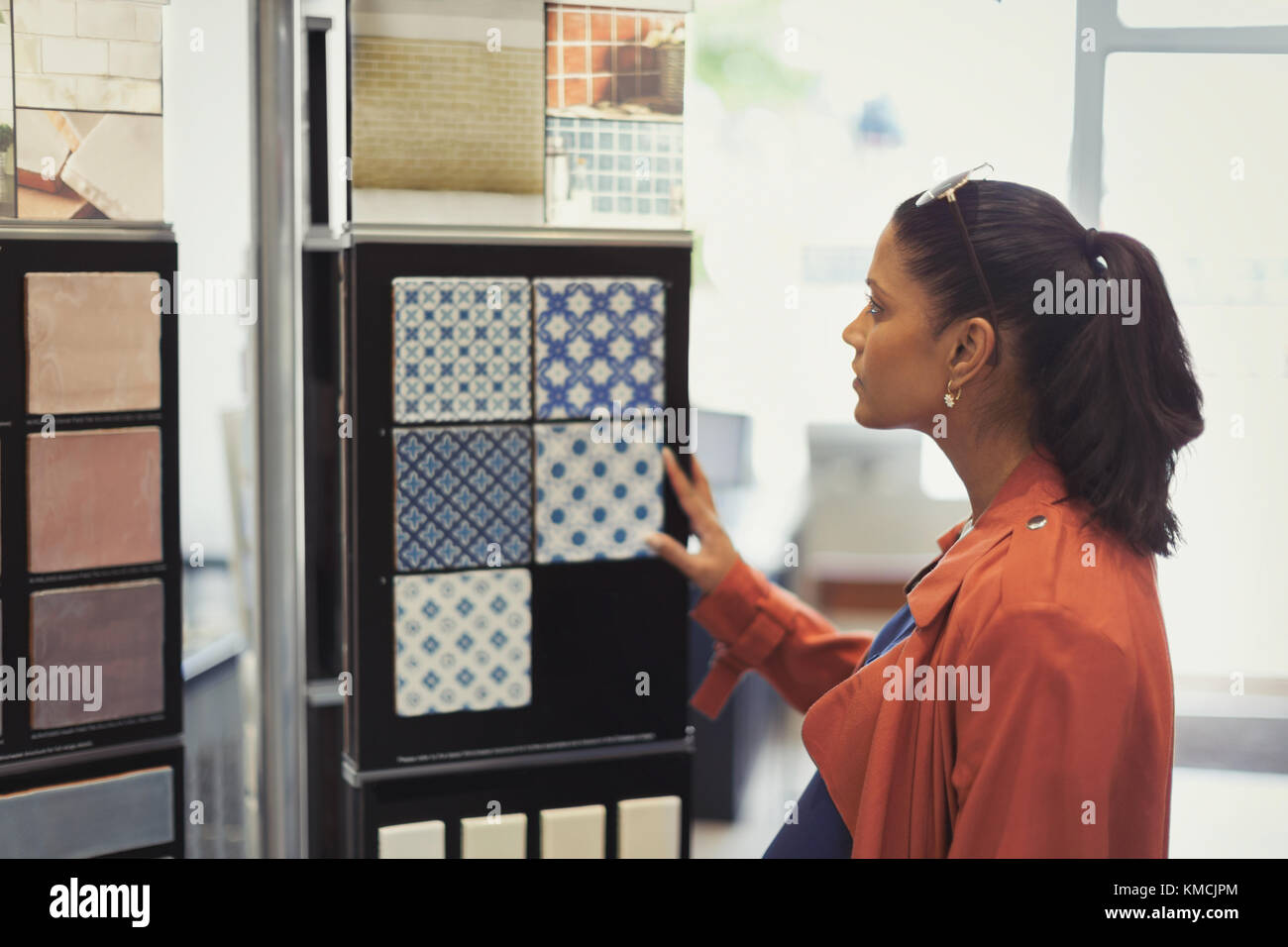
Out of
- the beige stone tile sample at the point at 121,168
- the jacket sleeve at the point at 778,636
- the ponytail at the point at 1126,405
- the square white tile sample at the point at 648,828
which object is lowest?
the square white tile sample at the point at 648,828

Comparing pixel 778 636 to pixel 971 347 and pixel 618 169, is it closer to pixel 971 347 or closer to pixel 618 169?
pixel 971 347

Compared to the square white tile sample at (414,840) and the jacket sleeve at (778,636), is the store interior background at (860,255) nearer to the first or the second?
the square white tile sample at (414,840)

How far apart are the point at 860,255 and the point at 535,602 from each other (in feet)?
11.3

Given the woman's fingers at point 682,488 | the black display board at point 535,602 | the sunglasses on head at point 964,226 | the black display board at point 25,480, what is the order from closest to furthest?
the sunglasses on head at point 964,226
the black display board at point 25,480
the black display board at point 535,602
the woman's fingers at point 682,488

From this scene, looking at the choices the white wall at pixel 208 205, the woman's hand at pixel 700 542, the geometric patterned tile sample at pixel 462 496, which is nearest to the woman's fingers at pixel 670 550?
the woman's hand at pixel 700 542

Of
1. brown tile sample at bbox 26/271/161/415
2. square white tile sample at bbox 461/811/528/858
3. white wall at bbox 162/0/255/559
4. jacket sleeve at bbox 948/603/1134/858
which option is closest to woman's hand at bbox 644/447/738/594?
square white tile sample at bbox 461/811/528/858

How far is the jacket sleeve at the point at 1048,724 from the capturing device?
1379 millimetres

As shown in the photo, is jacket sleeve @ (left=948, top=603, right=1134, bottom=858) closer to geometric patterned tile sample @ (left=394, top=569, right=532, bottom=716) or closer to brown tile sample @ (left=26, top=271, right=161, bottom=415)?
geometric patterned tile sample @ (left=394, top=569, right=532, bottom=716)

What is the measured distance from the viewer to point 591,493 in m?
1.88

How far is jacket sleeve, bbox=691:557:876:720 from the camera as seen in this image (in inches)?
75.7

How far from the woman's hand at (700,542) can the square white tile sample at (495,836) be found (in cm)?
48

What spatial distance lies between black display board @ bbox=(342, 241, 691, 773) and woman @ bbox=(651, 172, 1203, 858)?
40 cm

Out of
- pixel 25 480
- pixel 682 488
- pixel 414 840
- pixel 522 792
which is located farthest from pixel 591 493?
pixel 25 480
